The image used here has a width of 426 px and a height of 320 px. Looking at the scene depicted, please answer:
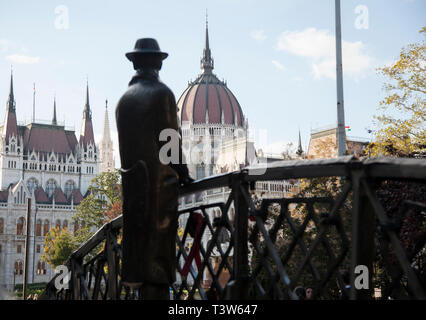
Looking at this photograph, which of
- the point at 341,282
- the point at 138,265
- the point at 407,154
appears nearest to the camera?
the point at 138,265

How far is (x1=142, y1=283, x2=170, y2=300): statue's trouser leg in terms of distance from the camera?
589 cm

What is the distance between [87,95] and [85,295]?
379 ft

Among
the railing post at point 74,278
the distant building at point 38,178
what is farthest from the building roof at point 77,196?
the railing post at point 74,278

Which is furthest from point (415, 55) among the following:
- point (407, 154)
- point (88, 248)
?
point (88, 248)

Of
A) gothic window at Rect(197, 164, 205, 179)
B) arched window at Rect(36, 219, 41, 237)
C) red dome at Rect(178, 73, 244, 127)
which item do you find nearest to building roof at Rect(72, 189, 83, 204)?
arched window at Rect(36, 219, 41, 237)

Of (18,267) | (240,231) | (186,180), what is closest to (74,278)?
(186,180)

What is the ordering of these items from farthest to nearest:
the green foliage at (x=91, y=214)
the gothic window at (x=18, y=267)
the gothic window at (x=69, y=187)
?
the gothic window at (x=69, y=187) < the gothic window at (x=18, y=267) < the green foliage at (x=91, y=214)

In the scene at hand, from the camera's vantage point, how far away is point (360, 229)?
15.5 feet

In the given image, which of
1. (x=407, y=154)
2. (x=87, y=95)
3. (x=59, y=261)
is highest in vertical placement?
(x=87, y=95)

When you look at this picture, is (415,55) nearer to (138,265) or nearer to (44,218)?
(138,265)

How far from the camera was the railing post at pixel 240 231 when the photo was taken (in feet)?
18.8

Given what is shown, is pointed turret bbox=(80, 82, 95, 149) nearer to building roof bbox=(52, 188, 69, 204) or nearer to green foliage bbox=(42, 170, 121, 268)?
building roof bbox=(52, 188, 69, 204)

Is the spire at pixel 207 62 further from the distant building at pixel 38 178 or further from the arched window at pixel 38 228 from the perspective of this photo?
the arched window at pixel 38 228
